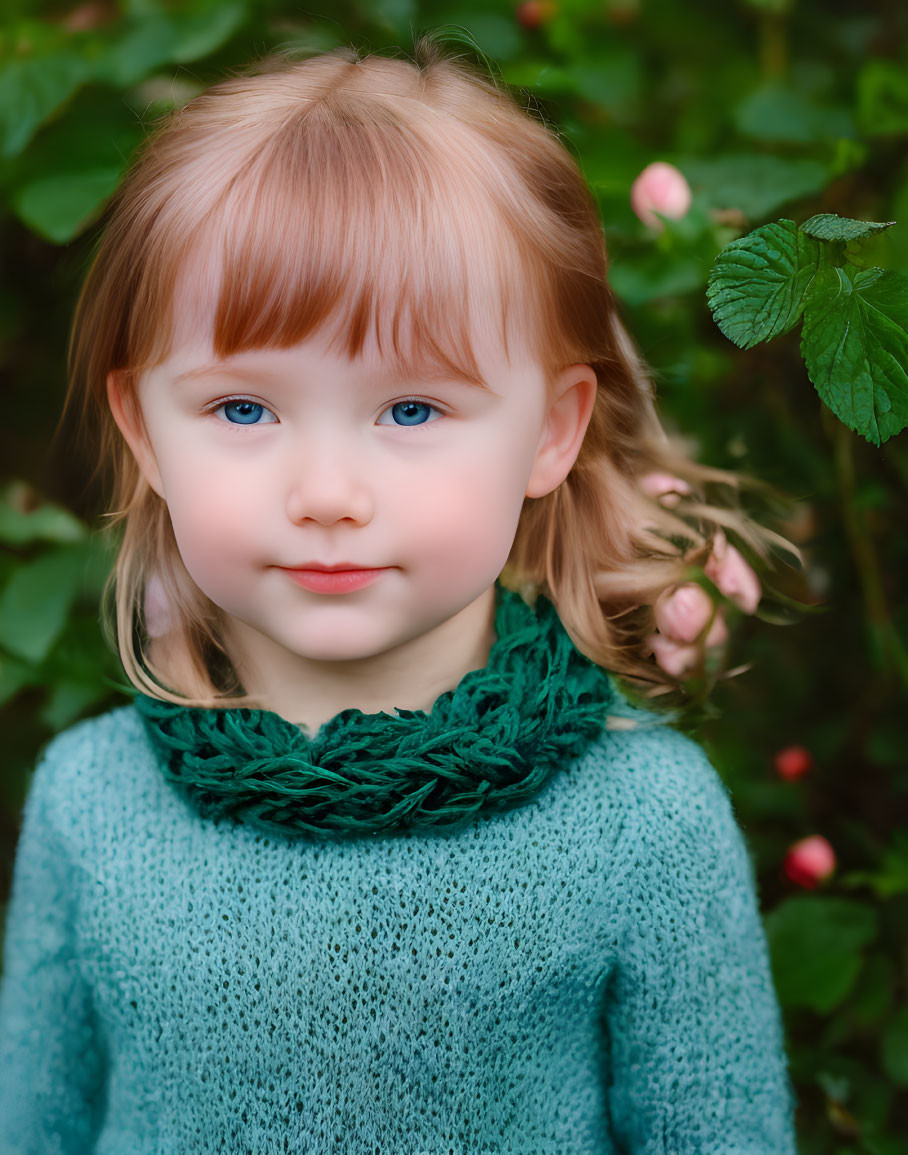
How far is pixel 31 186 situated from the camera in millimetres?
1403

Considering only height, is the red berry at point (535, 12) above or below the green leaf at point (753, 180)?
above

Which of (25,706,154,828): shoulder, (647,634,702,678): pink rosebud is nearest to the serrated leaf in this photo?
(647,634,702,678): pink rosebud

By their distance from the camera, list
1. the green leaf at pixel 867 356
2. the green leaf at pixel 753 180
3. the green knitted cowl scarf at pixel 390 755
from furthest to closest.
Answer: the green leaf at pixel 753 180, the green knitted cowl scarf at pixel 390 755, the green leaf at pixel 867 356

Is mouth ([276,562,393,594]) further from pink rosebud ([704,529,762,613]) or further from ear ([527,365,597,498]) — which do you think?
pink rosebud ([704,529,762,613])

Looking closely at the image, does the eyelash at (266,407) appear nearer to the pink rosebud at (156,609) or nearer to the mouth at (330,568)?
the mouth at (330,568)

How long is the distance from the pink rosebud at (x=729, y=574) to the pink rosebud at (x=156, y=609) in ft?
1.81

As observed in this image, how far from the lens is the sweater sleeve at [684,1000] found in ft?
3.33

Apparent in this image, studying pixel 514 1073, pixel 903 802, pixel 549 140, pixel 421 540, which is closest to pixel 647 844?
pixel 514 1073

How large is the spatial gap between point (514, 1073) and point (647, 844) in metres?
0.23

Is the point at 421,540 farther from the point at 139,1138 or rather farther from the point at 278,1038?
the point at 139,1138

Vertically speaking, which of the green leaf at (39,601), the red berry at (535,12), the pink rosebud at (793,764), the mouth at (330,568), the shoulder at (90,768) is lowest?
the pink rosebud at (793,764)

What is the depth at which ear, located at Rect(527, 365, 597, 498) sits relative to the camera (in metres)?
1.02

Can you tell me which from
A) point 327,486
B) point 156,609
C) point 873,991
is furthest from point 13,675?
point 873,991

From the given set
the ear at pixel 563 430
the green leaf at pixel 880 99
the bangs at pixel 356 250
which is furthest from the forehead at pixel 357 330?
the green leaf at pixel 880 99
